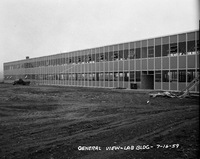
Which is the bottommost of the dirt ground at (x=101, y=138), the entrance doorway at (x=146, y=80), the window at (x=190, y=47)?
the dirt ground at (x=101, y=138)

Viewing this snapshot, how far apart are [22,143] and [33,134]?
977 millimetres

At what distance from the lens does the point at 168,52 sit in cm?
2577

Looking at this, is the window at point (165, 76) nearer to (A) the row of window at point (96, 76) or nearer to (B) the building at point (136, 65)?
(B) the building at point (136, 65)

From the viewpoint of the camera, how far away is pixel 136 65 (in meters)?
30.0

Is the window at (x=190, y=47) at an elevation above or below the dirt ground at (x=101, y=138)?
above

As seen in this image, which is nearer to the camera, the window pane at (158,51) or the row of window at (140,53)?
the row of window at (140,53)

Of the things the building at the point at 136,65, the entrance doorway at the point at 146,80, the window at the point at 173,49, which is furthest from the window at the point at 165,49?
the entrance doorway at the point at 146,80

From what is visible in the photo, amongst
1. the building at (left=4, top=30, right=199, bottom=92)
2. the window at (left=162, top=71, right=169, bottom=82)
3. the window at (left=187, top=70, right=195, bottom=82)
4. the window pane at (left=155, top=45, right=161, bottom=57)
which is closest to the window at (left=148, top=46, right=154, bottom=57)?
the building at (left=4, top=30, right=199, bottom=92)

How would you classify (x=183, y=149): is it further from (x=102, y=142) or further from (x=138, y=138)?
(x=102, y=142)

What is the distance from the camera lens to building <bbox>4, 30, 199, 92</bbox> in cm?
2375

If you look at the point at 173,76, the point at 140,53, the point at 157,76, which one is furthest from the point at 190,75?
the point at 140,53

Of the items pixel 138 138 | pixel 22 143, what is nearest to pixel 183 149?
pixel 138 138

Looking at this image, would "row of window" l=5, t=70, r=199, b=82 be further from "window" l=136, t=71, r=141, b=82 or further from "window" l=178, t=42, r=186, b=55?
"window" l=178, t=42, r=186, b=55

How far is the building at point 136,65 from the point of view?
23.8 metres
